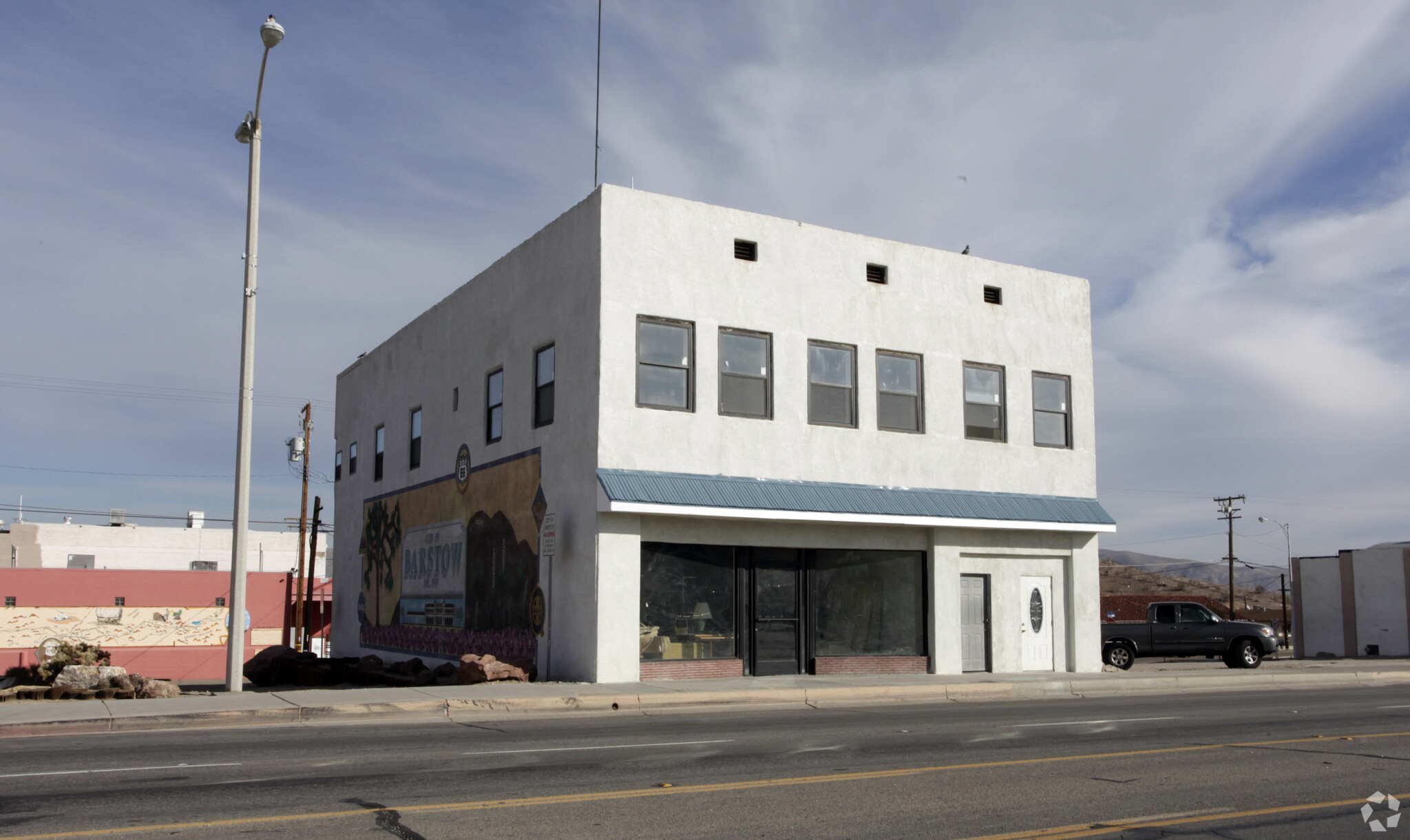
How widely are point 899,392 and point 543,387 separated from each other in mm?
7176

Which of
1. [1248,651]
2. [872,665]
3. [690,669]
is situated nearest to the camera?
[690,669]

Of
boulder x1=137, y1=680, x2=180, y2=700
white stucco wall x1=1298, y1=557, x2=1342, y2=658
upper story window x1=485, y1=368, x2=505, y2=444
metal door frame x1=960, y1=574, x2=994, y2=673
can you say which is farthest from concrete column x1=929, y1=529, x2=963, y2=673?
white stucco wall x1=1298, y1=557, x2=1342, y2=658

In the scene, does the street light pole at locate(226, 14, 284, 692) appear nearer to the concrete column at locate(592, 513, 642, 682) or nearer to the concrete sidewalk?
the concrete sidewalk

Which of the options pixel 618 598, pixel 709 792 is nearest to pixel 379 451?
pixel 618 598

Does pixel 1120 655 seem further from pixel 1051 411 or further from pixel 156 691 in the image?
pixel 156 691

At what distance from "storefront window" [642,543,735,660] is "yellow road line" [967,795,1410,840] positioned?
12.4 m

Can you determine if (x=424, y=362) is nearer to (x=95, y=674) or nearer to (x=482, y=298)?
(x=482, y=298)

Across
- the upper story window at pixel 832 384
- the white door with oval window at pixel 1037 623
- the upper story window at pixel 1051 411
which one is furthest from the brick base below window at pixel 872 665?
the upper story window at pixel 1051 411

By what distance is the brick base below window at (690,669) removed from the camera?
765 inches

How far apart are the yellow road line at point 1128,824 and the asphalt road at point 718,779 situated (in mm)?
25

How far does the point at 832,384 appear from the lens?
22.0m

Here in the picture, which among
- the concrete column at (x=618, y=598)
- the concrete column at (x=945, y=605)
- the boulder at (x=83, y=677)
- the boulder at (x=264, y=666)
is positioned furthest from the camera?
the boulder at (x=264, y=666)

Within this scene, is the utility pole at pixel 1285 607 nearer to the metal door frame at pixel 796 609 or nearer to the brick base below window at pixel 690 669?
the metal door frame at pixel 796 609

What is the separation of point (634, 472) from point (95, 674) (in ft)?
28.4
